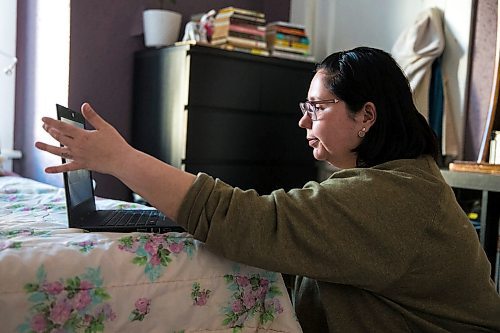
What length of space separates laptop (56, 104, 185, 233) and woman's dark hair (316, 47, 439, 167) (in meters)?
0.38

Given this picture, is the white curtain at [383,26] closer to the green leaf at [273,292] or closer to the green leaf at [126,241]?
the green leaf at [273,292]

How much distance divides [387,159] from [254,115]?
1.83 m

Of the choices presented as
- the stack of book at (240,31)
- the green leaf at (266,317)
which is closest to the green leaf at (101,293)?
the green leaf at (266,317)

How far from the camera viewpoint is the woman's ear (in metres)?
1.10

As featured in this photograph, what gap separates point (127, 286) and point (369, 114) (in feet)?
1.76

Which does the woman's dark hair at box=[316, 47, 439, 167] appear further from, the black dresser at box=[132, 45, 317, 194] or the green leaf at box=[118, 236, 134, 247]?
the black dresser at box=[132, 45, 317, 194]

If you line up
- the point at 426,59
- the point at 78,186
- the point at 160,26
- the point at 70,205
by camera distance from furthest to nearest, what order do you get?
the point at 160,26 < the point at 426,59 < the point at 78,186 < the point at 70,205

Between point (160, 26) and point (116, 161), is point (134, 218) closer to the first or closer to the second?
point (116, 161)

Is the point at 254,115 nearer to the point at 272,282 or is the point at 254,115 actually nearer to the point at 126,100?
the point at 126,100

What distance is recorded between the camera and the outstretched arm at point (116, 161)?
86cm

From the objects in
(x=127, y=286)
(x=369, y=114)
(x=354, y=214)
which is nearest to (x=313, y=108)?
(x=369, y=114)

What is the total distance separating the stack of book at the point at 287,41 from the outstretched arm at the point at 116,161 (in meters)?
2.17

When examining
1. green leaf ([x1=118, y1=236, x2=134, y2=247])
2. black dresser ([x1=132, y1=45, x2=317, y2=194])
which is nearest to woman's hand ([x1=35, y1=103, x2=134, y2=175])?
green leaf ([x1=118, y1=236, x2=134, y2=247])

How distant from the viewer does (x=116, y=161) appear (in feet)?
2.86
